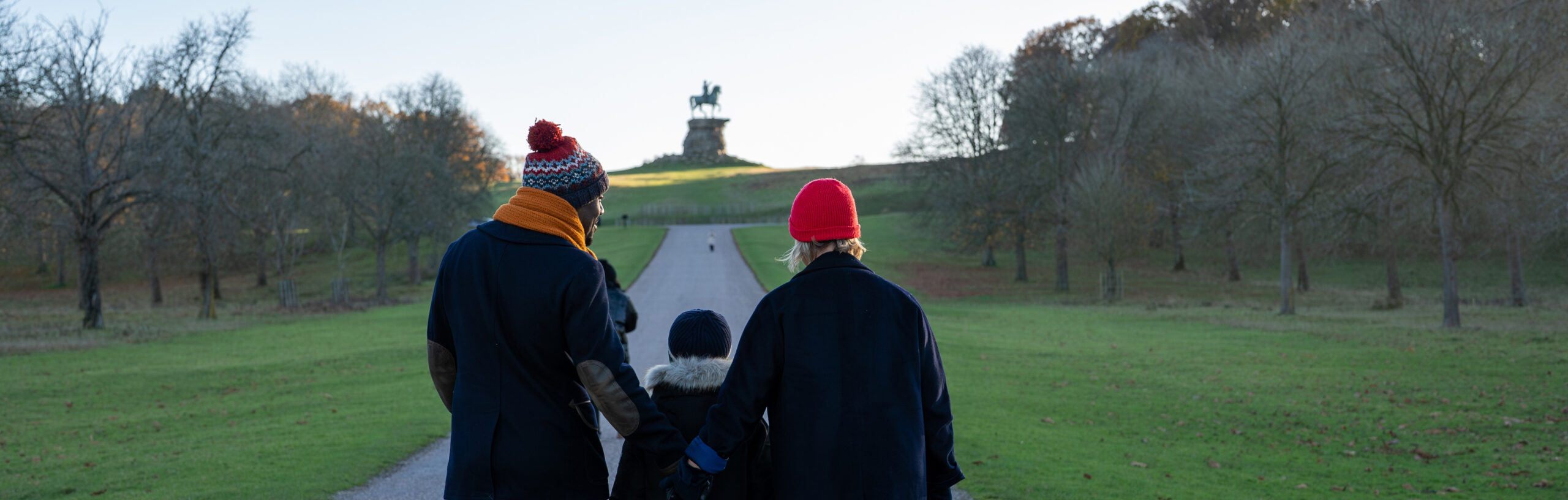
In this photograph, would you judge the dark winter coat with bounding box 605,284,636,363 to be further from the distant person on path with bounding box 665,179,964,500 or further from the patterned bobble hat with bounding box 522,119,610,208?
the distant person on path with bounding box 665,179,964,500

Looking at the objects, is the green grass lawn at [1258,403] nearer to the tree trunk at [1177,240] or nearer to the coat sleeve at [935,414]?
the coat sleeve at [935,414]

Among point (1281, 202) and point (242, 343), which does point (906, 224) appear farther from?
point (242, 343)

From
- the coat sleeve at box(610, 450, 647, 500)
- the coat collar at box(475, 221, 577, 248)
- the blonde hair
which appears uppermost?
the coat collar at box(475, 221, 577, 248)

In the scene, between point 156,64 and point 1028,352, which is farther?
point 156,64

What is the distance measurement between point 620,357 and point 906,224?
193 feet

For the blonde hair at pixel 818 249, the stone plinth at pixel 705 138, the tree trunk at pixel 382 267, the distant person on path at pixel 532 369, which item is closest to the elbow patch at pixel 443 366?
the distant person on path at pixel 532 369

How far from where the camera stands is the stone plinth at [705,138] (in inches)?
3782

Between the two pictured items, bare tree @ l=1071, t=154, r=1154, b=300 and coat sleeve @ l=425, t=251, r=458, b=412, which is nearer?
coat sleeve @ l=425, t=251, r=458, b=412

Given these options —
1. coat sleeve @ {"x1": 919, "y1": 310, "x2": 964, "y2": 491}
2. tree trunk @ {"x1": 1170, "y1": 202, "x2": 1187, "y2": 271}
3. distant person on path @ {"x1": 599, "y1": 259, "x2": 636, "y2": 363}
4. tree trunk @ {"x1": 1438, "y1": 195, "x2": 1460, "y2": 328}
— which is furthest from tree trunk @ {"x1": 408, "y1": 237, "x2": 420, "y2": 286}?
coat sleeve @ {"x1": 919, "y1": 310, "x2": 964, "y2": 491}

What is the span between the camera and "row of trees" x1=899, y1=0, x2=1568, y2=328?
21.1 meters

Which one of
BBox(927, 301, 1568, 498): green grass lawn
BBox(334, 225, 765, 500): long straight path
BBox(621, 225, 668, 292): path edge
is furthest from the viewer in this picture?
BBox(621, 225, 668, 292): path edge

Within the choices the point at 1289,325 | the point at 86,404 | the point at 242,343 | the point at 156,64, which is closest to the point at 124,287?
the point at 156,64

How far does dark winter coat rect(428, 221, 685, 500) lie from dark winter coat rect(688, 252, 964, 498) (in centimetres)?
39

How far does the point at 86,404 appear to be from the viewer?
13109 millimetres
